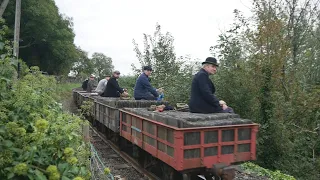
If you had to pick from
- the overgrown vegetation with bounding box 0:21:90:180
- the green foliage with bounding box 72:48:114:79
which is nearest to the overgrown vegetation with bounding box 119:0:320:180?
the overgrown vegetation with bounding box 0:21:90:180

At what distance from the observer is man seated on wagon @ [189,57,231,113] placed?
249 inches

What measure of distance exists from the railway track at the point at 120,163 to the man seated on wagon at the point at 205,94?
A: 186 cm

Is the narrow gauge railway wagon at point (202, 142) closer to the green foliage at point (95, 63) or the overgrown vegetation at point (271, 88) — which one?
the overgrown vegetation at point (271, 88)

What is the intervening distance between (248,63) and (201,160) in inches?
280

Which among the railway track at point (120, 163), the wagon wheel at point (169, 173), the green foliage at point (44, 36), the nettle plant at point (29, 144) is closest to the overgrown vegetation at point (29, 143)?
the nettle plant at point (29, 144)

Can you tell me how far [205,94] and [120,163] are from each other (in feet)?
11.4

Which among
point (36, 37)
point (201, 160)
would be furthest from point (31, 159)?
point (36, 37)

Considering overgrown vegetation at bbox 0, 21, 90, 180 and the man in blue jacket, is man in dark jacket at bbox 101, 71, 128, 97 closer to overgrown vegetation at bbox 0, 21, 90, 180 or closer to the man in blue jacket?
the man in blue jacket

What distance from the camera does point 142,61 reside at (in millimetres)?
18859

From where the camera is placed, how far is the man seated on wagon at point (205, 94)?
6.32m

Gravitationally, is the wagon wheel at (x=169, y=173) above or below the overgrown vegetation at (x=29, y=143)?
below

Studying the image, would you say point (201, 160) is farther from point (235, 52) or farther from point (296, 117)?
point (296, 117)

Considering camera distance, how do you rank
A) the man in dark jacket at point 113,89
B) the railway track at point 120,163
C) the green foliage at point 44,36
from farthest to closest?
the green foliage at point 44,36, the man in dark jacket at point 113,89, the railway track at point 120,163

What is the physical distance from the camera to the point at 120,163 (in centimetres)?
848
